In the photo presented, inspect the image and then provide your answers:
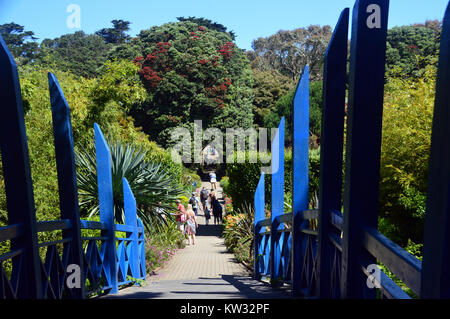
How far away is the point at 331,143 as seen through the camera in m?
3.06

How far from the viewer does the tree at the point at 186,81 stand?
99.9ft

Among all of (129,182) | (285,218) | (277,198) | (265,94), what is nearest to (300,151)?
(285,218)

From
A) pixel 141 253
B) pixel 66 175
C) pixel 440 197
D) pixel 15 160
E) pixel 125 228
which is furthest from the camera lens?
pixel 141 253

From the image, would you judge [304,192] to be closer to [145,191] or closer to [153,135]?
[145,191]

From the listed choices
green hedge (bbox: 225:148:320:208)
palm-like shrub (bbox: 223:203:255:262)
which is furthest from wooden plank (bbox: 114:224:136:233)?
green hedge (bbox: 225:148:320:208)

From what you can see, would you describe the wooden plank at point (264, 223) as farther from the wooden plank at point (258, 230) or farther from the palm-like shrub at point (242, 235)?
the palm-like shrub at point (242, 235)

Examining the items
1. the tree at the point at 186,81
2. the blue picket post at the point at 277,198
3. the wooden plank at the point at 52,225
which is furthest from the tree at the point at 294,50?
the wooden plank at the point at 52,225

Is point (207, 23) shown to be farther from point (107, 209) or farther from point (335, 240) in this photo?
point (335, 240)

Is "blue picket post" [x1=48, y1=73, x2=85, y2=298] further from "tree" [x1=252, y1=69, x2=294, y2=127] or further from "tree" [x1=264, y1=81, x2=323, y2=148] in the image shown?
"tree" [x1=252, y1=69, x2=294, y2=127]

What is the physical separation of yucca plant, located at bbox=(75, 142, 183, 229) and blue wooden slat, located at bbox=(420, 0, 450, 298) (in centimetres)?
788

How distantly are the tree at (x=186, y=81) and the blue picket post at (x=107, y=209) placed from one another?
2463cm

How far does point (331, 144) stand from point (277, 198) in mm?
3487

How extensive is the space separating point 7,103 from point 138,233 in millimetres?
5641
